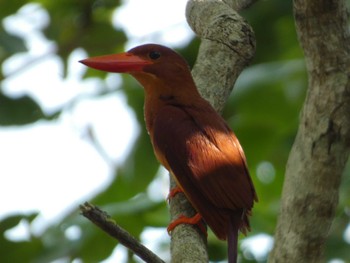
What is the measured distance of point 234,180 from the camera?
357cm

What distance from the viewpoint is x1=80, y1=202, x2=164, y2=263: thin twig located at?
2586mm

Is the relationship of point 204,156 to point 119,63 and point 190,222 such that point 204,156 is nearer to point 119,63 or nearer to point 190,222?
point 190,222

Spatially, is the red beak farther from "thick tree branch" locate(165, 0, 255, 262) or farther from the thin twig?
the thin twig

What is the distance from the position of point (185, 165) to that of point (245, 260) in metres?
0.85

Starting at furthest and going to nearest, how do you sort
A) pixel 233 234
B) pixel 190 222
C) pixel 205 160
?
pixel 205 160 → pixel 233 234 → pixel 190 222

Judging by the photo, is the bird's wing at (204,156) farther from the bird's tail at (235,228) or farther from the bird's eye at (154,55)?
the bird's eye at (154,55)

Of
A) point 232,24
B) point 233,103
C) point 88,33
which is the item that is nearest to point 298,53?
point 233,103

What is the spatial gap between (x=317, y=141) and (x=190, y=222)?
0.82 meters

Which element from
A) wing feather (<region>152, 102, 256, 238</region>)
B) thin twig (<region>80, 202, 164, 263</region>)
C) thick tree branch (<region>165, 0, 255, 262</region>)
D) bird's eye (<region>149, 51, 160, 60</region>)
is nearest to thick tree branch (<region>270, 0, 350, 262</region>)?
thin twig (<region>80, 202, 164, 263</region>)

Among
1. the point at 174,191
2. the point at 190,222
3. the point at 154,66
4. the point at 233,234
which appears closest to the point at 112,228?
the point at 190,222

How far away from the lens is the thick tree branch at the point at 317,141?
104 inches

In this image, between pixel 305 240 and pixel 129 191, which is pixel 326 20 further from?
pixel 129 191

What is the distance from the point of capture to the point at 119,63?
414 centimetres

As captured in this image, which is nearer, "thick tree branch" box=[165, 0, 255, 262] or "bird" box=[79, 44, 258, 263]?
"bird" box=[79, 44, 258, 263]
